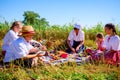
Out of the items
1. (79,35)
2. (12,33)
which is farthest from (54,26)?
(12,33)

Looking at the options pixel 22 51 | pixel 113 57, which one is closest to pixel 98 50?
pixel 113 57

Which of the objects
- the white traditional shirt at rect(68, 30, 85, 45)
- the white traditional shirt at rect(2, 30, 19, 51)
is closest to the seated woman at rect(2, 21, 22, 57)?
the white traditional shirt at rect(2, 30, 19, 51)

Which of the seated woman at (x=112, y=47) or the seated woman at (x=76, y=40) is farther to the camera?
the seated woman at (x=76, y=40)

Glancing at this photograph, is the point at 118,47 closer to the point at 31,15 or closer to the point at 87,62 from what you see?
the point at 87,62

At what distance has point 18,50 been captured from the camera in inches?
257

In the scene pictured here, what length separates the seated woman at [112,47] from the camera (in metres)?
7.36

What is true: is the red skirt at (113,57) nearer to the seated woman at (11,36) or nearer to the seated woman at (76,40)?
the seated woman at (76,40)

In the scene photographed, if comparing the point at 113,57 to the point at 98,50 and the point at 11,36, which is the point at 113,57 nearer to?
the point at 98,50

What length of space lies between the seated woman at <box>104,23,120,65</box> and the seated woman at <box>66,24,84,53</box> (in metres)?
2.07

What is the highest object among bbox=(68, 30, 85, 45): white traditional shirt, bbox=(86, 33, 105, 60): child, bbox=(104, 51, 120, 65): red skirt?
bbox=(68, 30, 85, 45): white traditional shirt

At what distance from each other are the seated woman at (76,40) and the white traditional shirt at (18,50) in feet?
10.5

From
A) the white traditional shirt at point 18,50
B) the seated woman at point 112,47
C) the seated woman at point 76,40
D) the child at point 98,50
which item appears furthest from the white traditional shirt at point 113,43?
the white traditional shirt at point 18,50

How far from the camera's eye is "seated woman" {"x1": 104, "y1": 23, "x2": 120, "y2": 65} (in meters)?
7.36

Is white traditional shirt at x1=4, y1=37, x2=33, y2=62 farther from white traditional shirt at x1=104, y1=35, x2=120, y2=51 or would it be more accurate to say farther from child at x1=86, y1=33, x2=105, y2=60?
white traditional shirt at x1=104, y1=35, x2=120, y2=51
